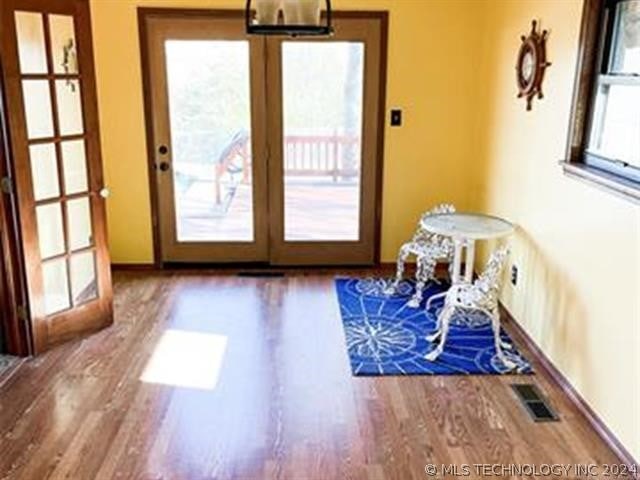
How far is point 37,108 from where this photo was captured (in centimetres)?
359

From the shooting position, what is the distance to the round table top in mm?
3861

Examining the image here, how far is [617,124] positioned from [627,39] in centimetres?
40

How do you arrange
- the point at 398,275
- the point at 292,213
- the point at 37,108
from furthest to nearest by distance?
the point at 292,213
the point at 398,275
the point at 37,108

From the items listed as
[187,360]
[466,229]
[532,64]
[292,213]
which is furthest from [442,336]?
[292,213]

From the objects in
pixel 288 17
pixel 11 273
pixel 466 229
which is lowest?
pixel 11 273

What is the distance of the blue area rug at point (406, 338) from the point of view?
3.63 m

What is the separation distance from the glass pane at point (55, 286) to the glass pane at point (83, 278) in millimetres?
49

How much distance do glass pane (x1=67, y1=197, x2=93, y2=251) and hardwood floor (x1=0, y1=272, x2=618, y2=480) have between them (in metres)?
0.61

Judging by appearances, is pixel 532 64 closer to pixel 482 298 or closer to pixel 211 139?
pixel 482 298

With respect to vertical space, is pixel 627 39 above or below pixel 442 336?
above

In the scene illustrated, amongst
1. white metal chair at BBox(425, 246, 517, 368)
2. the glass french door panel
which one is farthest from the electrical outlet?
the glass french door panel

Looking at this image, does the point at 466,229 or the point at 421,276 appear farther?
the point at 421,276

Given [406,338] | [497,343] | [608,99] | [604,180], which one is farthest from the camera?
[406,338]

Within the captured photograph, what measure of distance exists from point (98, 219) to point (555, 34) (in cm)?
294
